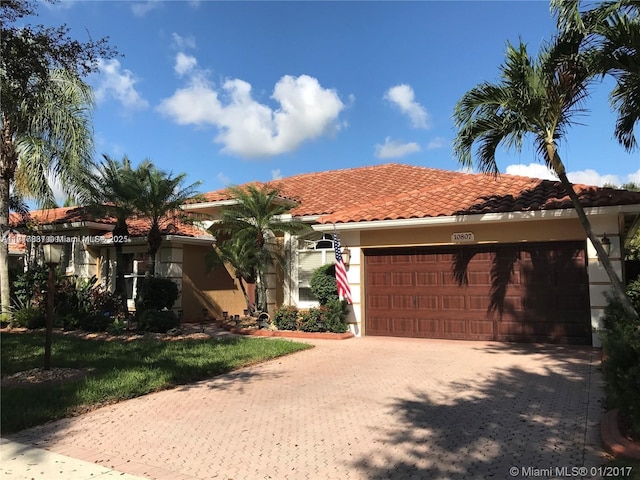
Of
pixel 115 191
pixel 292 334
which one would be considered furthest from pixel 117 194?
pixel 292 334

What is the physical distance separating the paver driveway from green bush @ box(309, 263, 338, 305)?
4.98 meters

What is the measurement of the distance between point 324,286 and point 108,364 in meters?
6.55

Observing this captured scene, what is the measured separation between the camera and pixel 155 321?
43.1 ft

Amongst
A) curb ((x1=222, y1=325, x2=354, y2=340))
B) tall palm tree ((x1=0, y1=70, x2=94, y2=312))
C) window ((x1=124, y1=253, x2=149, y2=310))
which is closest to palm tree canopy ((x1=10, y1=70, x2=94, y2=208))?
tall palm tree ((x1=0, y1=70, x2=94, y2=312))

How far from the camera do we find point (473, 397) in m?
6.73

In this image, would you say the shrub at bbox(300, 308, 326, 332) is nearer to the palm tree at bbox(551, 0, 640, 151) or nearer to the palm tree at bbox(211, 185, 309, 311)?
the palm tree at bbox(211, 185, 309, 311)

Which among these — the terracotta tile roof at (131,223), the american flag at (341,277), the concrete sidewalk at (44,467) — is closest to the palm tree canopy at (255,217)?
the american flag at (341,277)

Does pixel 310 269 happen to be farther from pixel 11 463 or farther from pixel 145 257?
pixel 11 463

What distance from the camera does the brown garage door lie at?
442 inches

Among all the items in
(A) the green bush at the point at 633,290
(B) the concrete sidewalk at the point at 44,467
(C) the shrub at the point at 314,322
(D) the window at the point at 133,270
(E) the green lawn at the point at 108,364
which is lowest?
(B) the concrete sidewalk at the point at 44,467

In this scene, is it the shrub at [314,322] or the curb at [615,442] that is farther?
the shrub at [314,322]

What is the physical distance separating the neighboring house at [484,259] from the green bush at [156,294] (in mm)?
4979

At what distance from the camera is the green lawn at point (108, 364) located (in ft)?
20.4

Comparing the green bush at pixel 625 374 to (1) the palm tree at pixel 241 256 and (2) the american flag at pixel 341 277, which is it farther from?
(1) the palm tree at pixel 241 256
